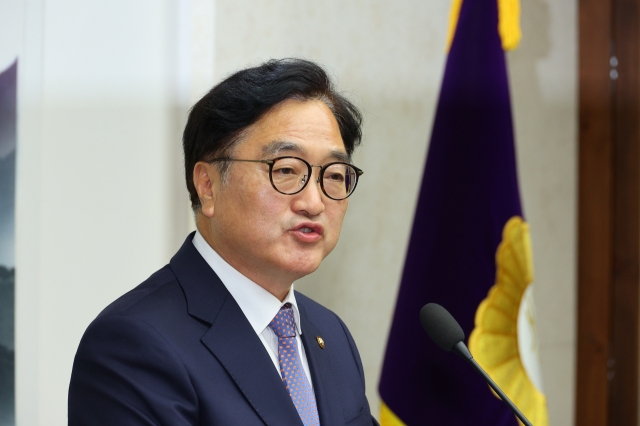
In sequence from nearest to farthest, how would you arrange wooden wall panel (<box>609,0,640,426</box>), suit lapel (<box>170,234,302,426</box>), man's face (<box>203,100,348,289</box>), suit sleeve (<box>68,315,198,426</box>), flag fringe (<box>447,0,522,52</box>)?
1. suit sleeve (<box>68,315,198,426</box>)
2. suit lapel (<box>170,234,302,426</box>)
3. man's face (<box>203,100,348,289</box>)
4. flag fringe (<box>447,0,522,52</box>)
5. wooden wall panel (<box>609,0,640,426</box>)

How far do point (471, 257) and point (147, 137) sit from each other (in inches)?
45.0

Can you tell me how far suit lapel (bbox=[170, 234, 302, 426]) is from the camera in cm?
130

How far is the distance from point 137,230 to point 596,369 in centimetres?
235

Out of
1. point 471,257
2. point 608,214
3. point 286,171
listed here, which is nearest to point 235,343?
point 286,171

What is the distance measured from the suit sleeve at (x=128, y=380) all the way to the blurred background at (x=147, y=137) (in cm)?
77

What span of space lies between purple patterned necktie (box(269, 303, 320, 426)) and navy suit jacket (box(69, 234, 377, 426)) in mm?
43

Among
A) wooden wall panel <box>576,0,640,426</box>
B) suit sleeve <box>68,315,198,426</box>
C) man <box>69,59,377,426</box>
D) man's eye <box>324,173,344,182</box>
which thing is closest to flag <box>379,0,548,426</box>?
man <box>69,59,377,426</box>

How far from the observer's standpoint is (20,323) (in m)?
1.89

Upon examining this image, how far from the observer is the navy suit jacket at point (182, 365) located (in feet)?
3.85

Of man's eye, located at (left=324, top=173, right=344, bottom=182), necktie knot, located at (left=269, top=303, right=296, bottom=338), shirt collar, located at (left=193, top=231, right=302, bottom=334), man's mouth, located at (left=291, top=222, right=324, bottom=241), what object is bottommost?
necktie knot, located at (left=269, top=303, right=296, bottom=338)

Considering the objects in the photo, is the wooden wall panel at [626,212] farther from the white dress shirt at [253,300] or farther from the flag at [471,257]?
the white dress shirt at [253,300]

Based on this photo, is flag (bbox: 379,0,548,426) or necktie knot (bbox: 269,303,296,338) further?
flag (bbox: 379,0,548,426)

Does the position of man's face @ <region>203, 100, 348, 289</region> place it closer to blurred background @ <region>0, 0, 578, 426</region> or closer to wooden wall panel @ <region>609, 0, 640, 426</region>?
blurred background @ <region>0, 0, 578, 426</region>

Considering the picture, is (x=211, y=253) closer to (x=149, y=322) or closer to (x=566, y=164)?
(x=149, y=322)
